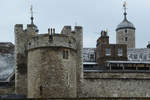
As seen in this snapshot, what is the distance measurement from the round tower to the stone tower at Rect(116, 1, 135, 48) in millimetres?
31826

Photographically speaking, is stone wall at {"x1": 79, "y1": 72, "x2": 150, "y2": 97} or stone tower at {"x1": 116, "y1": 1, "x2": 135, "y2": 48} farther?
stone tower at {"x1": 116, "y1": 1, "x2": 135, "y2": 48}

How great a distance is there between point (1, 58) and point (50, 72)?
1399 cm

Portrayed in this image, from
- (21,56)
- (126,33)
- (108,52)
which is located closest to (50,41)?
(21,56)

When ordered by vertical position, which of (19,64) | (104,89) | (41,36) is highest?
(41,36)

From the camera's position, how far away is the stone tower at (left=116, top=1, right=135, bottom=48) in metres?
72.0

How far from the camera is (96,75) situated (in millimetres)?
48812

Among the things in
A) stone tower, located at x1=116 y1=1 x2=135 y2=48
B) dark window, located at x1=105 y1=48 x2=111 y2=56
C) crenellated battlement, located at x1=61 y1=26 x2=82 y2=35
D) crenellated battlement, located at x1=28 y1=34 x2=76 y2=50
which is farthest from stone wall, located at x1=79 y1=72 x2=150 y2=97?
stone tower, located at x1=116 y1=1 x2=135 y2=48

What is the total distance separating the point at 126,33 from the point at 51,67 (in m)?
34.9

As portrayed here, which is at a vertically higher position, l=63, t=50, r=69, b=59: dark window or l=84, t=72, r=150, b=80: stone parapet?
l=63, t=50, r=69, b=59: dark window

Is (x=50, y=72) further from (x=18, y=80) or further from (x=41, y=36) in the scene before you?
(x=18, y=80)

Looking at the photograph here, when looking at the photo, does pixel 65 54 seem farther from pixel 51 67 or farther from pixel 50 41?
pixel 51 67

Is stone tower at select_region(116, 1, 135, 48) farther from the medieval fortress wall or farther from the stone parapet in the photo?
the medieval fortress wall

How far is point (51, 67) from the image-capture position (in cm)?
3962

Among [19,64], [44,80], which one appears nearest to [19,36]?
[19,64]
